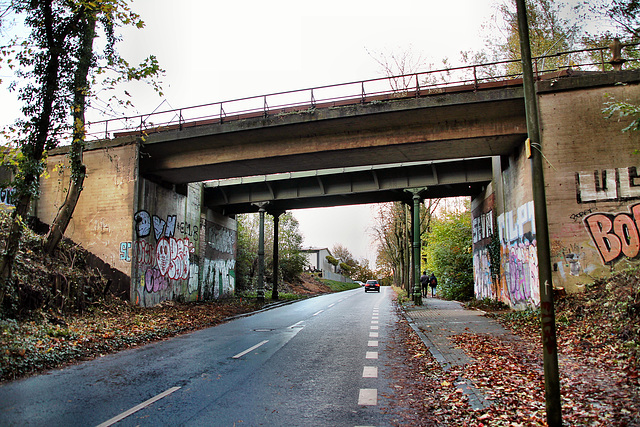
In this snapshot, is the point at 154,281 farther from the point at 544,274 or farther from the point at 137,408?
the point at 544,274

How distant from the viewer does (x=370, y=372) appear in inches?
302

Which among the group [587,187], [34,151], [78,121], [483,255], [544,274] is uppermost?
[78,121]

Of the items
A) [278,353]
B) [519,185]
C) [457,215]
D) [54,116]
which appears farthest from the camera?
[457,215]

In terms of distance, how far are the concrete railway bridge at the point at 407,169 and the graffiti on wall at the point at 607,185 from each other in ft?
0.11

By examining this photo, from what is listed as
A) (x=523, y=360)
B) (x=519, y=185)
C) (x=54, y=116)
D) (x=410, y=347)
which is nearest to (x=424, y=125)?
(x=519, y=185)

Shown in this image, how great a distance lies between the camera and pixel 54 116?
1120cm

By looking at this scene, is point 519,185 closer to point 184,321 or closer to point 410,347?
point 410,347

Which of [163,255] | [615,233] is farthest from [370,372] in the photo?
[163,255]

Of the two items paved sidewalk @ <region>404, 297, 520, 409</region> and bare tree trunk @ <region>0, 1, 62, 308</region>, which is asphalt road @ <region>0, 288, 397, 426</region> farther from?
bare tree trunk @ <region>0, 1, 62, 308</region>

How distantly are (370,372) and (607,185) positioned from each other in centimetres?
1068

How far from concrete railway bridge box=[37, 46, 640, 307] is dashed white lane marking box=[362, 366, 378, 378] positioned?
8767 millimetres

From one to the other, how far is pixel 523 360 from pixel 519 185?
391 inches

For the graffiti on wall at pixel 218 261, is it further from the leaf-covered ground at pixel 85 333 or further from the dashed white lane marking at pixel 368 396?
the dashed white lane marking at pixel 368 396

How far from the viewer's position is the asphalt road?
5.20 meters
